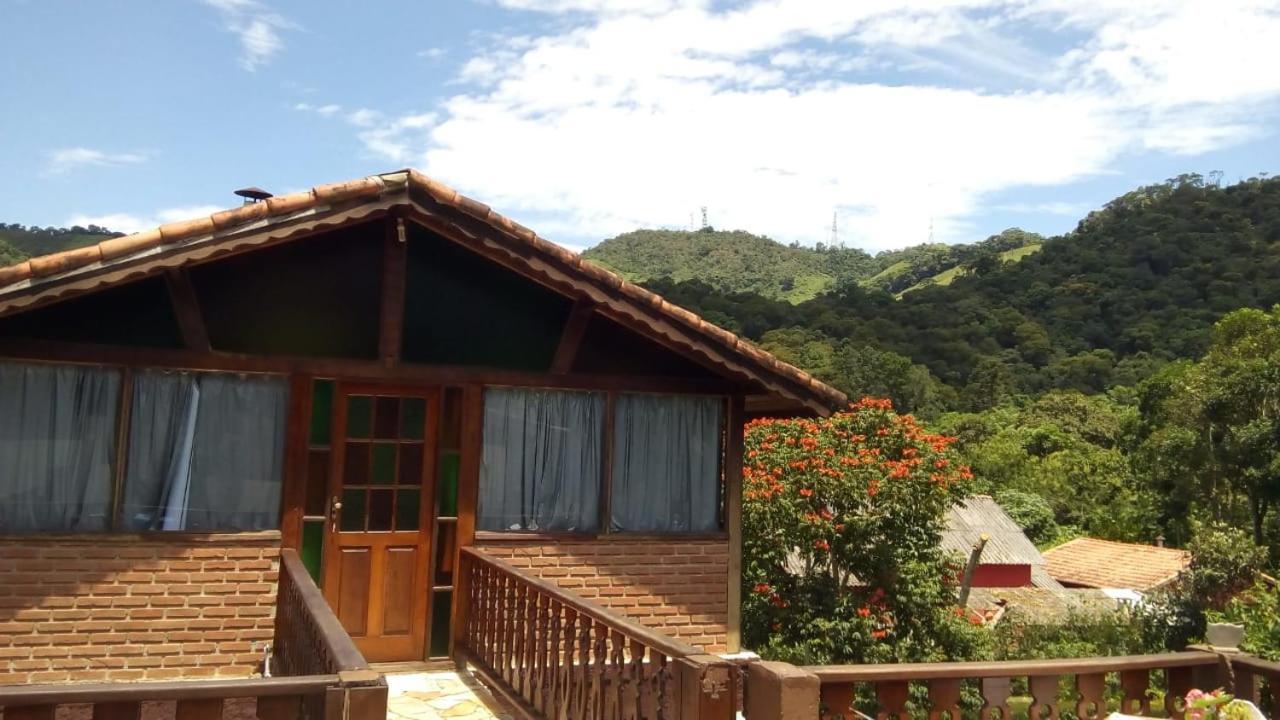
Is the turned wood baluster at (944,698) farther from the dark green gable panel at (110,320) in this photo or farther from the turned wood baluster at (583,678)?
the dark green gable panel at (110,320)

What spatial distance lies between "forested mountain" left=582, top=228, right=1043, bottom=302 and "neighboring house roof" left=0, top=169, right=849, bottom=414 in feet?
343

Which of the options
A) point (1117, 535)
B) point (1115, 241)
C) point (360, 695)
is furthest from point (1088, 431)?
point (360, 695)

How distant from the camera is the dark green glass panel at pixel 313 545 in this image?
764cm

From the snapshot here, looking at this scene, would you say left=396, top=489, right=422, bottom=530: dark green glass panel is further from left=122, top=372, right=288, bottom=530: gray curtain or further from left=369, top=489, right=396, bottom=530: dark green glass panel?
left=122, top=372, right=288, bottom=530: gray curtain

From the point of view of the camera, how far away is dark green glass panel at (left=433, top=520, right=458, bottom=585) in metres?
8.02

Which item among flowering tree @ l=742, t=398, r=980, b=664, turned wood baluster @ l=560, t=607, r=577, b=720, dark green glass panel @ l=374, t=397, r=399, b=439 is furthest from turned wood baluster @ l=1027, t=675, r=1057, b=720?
flowering tree @ l=742, t=398, r=980, b=664

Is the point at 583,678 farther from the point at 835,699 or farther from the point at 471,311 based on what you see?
the point at 471,311

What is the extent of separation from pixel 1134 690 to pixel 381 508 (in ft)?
17.3

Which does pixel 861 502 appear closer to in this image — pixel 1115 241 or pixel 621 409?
pixel 621 409

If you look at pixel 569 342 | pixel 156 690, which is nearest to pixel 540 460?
pixel 569 342

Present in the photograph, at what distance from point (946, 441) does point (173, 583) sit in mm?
12336

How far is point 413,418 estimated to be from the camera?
26.5 feet

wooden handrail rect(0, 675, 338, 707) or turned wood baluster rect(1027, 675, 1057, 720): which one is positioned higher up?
wooden handrail rect(0, 675, 338, 707)

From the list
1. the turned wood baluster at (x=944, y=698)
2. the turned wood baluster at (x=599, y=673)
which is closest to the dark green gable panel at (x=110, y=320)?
the turned wood baluster at (x=599, y=673)
